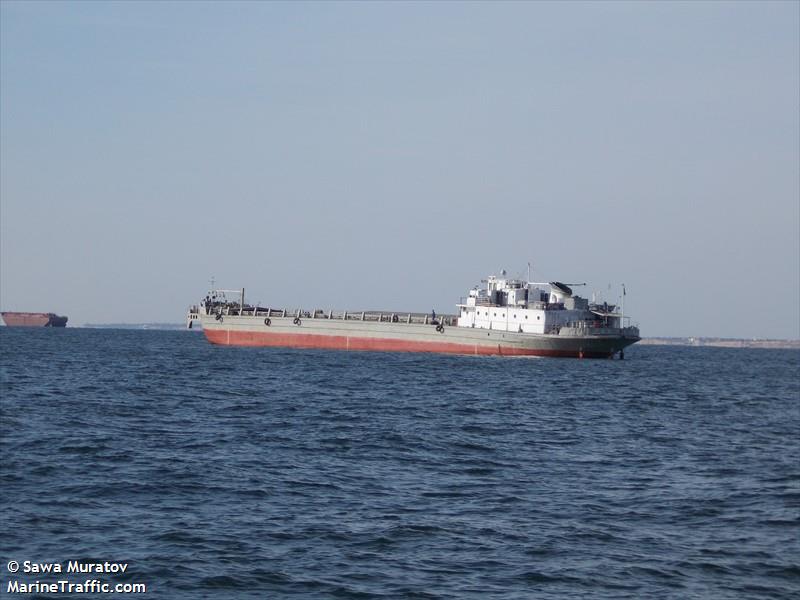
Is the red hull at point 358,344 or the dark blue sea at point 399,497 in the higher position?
the red hull at point 358,344

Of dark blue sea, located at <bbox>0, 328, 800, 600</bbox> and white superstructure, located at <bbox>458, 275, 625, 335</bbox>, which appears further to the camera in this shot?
white superstructure, located at <bbox>458, 275, 625, 335</bbox>

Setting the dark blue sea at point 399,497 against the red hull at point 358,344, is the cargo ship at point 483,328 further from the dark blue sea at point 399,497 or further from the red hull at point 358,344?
the dark blue sea at point 399,497

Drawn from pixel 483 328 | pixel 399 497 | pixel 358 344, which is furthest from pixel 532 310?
pixel 399 497

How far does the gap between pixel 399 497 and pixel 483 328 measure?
6561 centimetres

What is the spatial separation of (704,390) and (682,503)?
40.8m

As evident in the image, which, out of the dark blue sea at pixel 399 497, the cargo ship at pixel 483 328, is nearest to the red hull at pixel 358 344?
the cargo ship at pixel 483 328

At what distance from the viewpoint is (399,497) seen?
1938 centimetres

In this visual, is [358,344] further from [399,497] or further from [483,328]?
[399,497]

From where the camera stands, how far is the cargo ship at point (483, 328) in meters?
82.1

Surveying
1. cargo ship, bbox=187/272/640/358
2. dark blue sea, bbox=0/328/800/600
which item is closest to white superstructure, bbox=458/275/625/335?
cargo ship, bbox=187/272/640/358

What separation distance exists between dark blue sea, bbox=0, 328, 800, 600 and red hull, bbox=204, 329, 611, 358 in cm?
4211

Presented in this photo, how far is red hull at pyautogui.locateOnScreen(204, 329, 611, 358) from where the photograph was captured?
Answer: 8194 cm

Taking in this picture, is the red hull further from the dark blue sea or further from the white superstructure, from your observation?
the dark blue sea

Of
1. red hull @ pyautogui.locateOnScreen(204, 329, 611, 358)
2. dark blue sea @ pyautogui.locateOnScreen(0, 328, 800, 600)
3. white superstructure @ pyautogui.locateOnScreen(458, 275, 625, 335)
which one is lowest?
dark blue sea @ pyautogui.locateOnScreen(0, 328, 800, 600)
